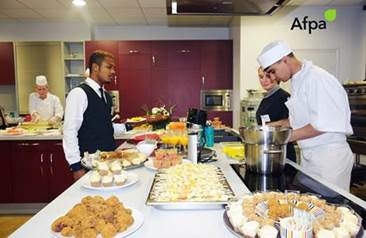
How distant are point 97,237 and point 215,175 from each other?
0.63 m

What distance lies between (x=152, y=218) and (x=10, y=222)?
3.03 metres

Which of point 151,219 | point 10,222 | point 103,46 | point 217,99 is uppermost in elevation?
point 103,46

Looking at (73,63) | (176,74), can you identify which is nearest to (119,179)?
(176,74)

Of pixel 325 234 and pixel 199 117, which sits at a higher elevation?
pixel 199 117

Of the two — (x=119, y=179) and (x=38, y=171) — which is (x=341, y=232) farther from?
(x=38, y=171)

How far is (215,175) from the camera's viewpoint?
1.35 metres

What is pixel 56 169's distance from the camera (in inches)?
140

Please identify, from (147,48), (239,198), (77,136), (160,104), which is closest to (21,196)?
(77,136)

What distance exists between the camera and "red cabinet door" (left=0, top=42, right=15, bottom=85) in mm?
5137

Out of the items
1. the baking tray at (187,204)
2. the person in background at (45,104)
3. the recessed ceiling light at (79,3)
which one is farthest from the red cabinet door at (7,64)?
the baking tray at (187,204)

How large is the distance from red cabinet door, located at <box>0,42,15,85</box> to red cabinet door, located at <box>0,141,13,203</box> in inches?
84.3

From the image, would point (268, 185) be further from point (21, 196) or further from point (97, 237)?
point (21, 196)

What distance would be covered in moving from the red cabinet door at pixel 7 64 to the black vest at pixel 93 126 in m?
3.76

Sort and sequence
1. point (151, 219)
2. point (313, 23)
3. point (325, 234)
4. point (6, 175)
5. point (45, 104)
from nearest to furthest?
point (325, 234) → point (151, 219) → point (6, 175) → point (313, 23) → point (45, 104)
